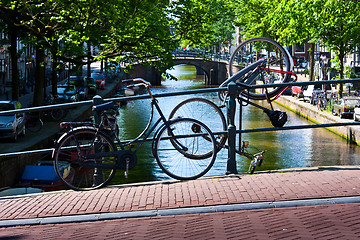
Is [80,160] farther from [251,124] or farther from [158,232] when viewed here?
[251,124]

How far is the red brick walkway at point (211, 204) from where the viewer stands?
5191mm

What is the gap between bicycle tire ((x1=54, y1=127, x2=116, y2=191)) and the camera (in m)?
6.70

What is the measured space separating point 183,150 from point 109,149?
901mm

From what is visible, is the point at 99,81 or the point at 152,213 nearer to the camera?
the point at 152,213

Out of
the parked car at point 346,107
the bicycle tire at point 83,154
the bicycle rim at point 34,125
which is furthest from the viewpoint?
the parked car at point 346,107

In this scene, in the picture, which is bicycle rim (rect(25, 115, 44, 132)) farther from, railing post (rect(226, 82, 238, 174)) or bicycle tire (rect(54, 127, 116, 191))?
railing post (rect(226, 82, 238, 174))

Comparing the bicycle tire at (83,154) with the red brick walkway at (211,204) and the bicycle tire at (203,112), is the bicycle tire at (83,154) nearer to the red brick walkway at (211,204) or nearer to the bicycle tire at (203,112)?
the red brick walkway at (211,204)

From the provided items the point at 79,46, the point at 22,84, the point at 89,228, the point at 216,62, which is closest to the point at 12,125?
the point at 79,46

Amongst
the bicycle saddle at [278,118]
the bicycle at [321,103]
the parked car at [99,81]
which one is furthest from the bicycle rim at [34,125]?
the parked car at [99,81]

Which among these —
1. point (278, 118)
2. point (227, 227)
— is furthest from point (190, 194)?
point (278, 118)

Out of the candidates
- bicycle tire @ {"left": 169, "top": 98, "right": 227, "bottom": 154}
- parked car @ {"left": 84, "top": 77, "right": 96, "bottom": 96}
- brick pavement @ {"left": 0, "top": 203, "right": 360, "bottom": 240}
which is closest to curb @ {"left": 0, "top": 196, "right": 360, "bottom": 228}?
brick pavement @ {"left": 0, "top": 203, "right": 360, "bottom": 240}

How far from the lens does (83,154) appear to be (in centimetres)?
688

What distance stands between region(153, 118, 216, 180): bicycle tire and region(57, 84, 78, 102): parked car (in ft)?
98.5

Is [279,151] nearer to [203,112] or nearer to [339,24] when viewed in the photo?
[339,24]
